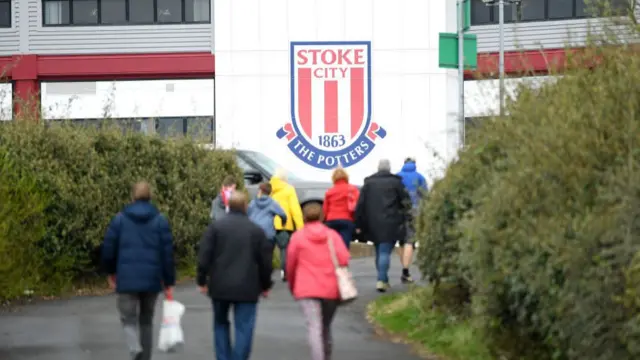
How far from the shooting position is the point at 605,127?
8.78m

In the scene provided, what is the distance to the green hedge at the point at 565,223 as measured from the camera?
26.2 ft

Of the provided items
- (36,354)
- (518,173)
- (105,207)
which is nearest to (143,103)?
(105,207)

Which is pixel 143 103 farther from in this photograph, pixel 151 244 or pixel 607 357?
pixel 607 357

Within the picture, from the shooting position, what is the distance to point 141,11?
42688mm

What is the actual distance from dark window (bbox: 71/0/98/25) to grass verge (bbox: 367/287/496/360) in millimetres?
27326

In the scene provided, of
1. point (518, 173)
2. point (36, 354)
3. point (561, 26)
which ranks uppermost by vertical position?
point (561, 26)

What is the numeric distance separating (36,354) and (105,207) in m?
6.18

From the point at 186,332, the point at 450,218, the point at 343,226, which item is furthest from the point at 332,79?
the point at 450,218

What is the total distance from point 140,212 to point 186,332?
363 centimetres

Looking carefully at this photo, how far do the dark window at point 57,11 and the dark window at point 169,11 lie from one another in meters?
2.78

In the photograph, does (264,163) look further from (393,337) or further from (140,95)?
(140,95)

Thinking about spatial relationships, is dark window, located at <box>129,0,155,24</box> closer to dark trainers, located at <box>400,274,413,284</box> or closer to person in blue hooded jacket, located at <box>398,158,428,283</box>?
person in blue hooded jacket, located at <box>398,158,428,283</box>

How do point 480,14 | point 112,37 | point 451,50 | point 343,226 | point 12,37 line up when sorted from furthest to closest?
point 480,14 < point 112,37 < point 12,37 < point 451,50 < point 343,226

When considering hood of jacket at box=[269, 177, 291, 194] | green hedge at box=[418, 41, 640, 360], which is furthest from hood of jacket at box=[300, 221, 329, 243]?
hood of jacket at box=[269, 177, 291, 194]
